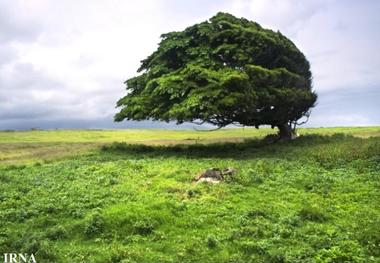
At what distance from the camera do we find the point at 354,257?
47.7ft

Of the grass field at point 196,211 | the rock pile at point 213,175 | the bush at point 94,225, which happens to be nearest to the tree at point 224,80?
the grass field at point 196,211

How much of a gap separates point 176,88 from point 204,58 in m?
4.07

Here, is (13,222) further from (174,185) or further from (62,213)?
(174,185)

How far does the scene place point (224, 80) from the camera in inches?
1385

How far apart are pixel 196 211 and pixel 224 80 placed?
1708 centimetres

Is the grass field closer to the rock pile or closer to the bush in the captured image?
the bush

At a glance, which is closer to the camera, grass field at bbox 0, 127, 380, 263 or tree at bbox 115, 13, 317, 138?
grass field at bbox 0, 127, 380, 263

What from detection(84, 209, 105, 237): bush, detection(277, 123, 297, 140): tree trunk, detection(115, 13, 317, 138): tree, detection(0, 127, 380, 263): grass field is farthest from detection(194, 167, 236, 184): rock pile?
detection(277, 123, 297, 140): tree trunk

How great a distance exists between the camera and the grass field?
51.0 ft

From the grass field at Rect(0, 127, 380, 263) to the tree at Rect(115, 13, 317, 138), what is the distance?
6377 mm

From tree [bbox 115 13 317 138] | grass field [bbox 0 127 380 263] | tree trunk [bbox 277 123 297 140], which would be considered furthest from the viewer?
tree trunk [bbox 277 123 297 140]

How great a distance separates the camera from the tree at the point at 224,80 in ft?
118

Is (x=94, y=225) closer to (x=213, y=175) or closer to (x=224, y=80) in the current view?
(x=213, y=175)

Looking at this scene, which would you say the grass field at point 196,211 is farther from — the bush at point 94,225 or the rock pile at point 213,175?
the rock pile at point 213,175
